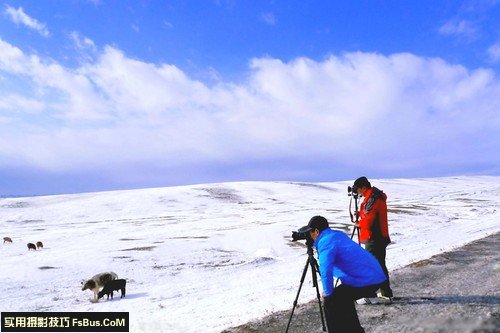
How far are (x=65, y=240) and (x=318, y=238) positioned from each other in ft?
125

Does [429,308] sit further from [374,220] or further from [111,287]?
[111,287]

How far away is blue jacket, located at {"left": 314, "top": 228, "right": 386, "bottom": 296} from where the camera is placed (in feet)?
21.8

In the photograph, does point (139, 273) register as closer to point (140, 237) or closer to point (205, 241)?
point (205, 241)

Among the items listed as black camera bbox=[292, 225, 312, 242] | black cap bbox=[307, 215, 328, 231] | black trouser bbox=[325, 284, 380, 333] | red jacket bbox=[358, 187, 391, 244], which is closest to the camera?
black trouser bbox=[325, 284, 380, 333]

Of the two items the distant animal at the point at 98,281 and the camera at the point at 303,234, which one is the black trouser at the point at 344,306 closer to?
the camera at the point at 303,234

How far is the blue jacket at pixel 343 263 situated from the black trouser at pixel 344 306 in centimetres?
12

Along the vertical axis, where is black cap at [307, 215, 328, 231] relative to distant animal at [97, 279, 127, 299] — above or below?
above

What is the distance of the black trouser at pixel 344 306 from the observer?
22.6 ft

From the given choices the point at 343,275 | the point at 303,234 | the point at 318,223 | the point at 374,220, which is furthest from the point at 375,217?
the point at 343,275

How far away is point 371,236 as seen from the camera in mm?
10812

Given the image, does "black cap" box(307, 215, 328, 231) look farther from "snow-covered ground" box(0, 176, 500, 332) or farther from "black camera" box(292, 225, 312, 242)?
"snow-covered ground" box(0, 176, 500, 332)

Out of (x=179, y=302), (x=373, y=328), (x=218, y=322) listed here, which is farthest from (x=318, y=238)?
(x=179, y=302)

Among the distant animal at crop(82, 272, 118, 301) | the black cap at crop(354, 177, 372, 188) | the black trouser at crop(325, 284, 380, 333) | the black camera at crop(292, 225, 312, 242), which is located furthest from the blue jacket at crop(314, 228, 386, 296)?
the distant animal at crop(82, 272, 118, 301)

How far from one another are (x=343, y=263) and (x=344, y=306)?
0.78m
